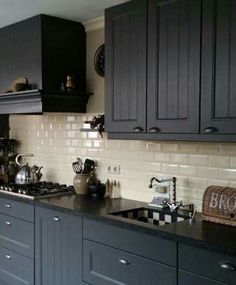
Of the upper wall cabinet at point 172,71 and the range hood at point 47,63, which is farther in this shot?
the range hood at point 47,63

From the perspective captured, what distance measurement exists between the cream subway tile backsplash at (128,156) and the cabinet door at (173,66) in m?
0.39

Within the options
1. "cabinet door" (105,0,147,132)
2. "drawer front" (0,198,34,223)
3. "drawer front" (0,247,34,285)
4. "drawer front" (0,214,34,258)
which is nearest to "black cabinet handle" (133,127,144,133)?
"cabinet door" (105,0,147,132)

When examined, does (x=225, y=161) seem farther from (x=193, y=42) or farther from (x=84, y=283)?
(x=84, y=283)

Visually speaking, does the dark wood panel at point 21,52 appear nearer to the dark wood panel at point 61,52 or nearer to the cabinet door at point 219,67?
the dark wood panel at point 61,52

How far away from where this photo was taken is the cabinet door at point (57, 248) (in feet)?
9.39

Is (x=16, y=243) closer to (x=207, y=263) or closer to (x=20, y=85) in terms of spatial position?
(x=20, y=85)

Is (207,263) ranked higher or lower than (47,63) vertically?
lower

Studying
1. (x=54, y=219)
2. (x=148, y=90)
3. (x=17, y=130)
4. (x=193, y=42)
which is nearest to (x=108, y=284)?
(x=54, y=219)

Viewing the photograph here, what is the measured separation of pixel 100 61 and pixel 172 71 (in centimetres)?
117

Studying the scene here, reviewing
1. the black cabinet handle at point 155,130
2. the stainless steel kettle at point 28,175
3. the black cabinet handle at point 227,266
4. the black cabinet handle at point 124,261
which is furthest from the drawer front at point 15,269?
the black cabinet handle at point 227,266

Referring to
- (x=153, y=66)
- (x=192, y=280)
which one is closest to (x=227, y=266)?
(x=192, y=280)

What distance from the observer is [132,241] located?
2.43 meters

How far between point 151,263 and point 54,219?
1006mm

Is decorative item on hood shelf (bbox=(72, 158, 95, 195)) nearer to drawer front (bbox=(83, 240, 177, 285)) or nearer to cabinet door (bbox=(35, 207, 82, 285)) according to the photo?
cabinet door (bbox=(35, 207, 82, 285))
